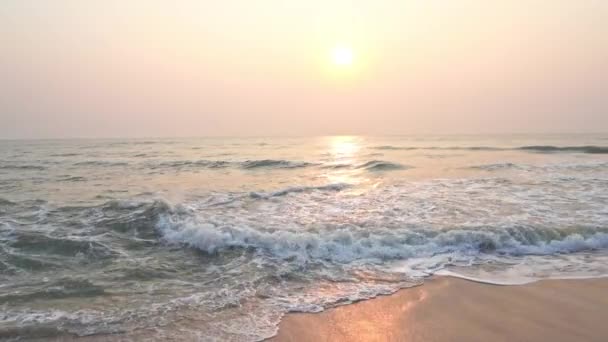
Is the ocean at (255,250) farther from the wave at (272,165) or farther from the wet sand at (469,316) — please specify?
the wave at (272,165)

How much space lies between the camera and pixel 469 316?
4410 millimetres

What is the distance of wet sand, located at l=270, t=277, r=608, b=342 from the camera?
13.1 ft

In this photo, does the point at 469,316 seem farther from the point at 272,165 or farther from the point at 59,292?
the point at 272,165

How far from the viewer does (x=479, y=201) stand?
10.8 meters

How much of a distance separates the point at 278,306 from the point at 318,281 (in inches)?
39.7

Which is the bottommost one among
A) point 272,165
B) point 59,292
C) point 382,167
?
point 59,292

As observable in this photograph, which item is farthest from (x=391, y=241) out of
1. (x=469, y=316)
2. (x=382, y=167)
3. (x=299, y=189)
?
(x=382, y=167)

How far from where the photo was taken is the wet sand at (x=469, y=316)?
399 centimetres

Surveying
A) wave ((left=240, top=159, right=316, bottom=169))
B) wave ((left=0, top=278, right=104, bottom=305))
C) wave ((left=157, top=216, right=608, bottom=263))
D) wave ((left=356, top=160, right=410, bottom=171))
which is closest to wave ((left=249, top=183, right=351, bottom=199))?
wave ((left=157, top=216, right=608, bottom=263))

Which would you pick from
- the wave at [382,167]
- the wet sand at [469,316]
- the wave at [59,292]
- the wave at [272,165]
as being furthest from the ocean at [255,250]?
the wave at [272,165]

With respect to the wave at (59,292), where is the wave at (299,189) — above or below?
above

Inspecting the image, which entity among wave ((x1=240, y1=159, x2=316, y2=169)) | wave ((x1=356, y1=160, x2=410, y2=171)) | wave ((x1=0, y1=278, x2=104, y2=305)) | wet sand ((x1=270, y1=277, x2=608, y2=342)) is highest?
wave ((x1=356, y1=160, x2=410, y2=171))

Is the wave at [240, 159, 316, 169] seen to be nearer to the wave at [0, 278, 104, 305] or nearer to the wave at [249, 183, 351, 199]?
the wave at [249, 183, 351, 199]

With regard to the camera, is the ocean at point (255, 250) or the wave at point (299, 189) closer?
the ocean at point (255, 250)
